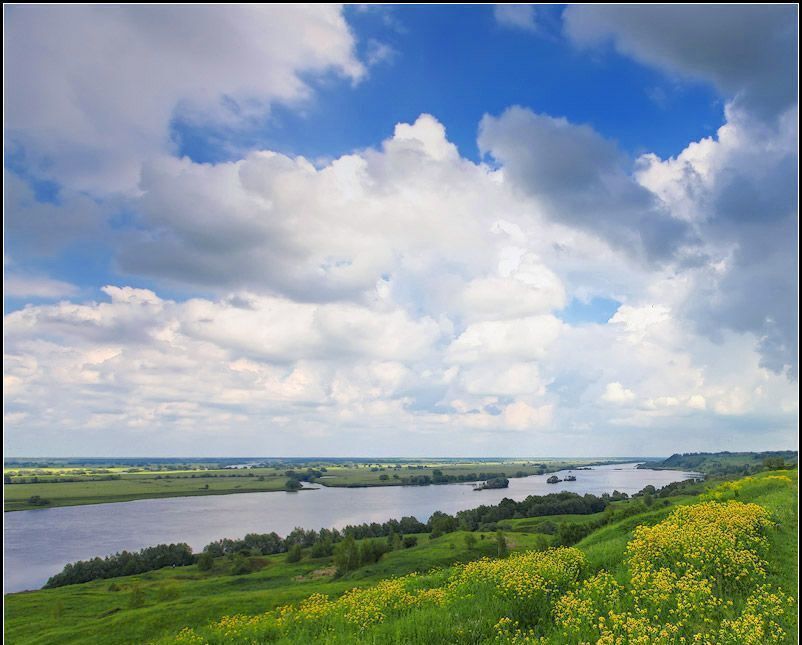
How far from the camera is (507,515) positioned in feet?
415

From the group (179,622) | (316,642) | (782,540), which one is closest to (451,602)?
(316,642)

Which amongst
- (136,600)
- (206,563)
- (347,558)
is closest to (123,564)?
(206,563)

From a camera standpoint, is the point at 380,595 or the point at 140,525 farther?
the point at 140,525

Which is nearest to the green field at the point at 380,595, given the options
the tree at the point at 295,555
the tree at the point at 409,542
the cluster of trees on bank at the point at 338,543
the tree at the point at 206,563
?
the tree at the point at 206,563

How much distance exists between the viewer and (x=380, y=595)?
18.4 meters

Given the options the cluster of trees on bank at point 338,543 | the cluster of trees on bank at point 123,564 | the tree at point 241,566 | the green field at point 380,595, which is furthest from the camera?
the cluster of trees on bank at point 123,564

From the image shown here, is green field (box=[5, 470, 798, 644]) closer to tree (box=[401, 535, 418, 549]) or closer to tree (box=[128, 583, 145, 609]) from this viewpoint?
tree (box=[128, 583, 145, 609])

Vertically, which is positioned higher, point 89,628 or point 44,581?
point 89,628

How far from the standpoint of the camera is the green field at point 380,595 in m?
14.4


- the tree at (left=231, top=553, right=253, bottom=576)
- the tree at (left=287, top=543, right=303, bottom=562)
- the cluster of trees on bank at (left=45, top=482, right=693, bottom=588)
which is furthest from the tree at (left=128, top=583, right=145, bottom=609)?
the tree at (left=287, top=543, right=303, bottom=562)

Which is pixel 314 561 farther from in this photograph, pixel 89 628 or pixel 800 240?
pixel 800 240

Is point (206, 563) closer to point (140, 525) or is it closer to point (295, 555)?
point (295, 555)

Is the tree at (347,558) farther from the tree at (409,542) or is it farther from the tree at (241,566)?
the tree at (241,566)

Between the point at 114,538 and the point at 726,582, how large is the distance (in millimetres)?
171582
